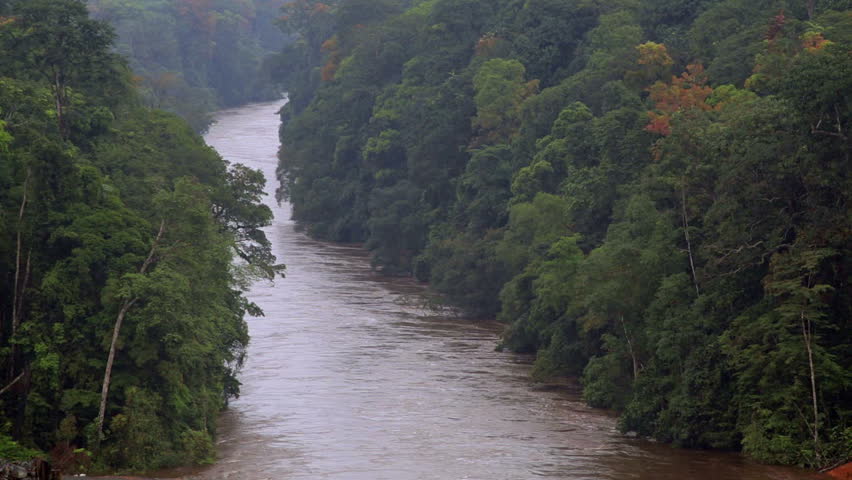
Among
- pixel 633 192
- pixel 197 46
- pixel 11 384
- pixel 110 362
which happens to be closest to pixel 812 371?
pixel 633 192

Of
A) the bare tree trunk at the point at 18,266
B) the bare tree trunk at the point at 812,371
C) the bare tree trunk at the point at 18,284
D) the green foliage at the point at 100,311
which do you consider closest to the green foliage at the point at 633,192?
the bare tree trunk at the point at 812,371

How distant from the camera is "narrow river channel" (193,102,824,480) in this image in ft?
118

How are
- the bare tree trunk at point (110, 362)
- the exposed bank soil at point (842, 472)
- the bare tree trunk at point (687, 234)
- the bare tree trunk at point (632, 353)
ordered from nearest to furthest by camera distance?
the exposed bank soil at point (842, 472) → the bare tree trunk at point (110, 362) → the bare tree trunk at point (687, 234) → the bare tree trunk at point (632, 353)

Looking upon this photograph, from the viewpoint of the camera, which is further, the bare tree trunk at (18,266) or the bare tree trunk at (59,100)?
the bare tree trunk at (59,100)

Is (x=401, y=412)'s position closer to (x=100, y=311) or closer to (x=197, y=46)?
(x=100, y=311)

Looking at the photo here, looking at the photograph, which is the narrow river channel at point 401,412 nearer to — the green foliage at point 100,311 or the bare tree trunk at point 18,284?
the green foliage at point 100,311

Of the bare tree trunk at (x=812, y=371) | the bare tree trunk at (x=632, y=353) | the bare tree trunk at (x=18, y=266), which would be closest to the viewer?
the bare tree trunk at (x=812, y=371)

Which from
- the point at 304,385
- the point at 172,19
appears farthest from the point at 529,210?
the point at 172,19

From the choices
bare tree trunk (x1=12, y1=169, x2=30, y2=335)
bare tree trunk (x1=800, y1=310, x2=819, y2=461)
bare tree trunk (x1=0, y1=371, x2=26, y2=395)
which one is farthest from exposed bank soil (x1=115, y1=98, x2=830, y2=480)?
bare tree trunk (x1=12, y1=169, x2=30, y2=335)

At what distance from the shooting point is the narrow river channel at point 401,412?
118 ft

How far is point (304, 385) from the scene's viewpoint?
156 ft

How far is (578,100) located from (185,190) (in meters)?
24.7

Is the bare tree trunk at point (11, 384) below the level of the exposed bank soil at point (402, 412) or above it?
above

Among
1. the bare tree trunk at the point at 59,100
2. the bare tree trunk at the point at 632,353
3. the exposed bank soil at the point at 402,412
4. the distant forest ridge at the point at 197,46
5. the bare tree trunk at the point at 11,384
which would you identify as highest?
the distant forest ridge at the point at 197,46
